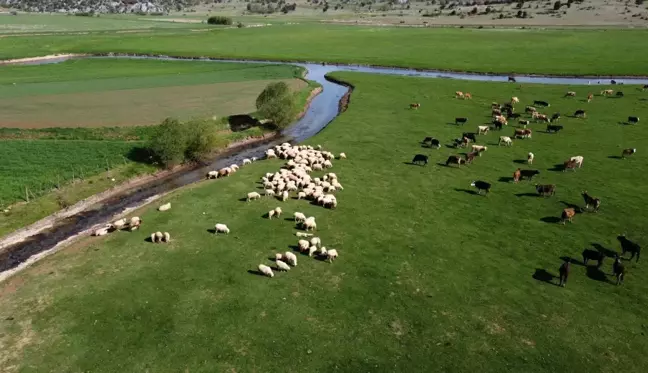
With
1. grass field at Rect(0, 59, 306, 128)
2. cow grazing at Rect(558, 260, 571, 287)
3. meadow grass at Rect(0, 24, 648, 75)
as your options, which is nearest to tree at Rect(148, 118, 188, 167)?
grass field at Rect(0, 59, 306, 128)

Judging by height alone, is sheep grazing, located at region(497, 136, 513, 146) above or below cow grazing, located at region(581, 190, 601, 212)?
above

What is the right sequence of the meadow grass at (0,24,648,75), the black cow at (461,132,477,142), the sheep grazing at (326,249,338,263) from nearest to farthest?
the sheep grazing at (326,249,338,263) → the black cow at (461,132,477,142) → the meadow grass at (0,24,648,75)

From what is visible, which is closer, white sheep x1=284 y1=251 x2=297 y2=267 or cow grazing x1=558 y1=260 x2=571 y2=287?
cow grazing x1=558 y1=260 x2=571 y2=287

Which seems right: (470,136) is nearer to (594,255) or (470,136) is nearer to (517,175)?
(517,175)

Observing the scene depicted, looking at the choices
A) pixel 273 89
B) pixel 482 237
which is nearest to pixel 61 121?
pixel 273 89

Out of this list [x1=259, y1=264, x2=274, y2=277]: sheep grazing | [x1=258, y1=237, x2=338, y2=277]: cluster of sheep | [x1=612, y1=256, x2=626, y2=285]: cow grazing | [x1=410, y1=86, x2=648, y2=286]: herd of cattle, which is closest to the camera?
[x1=612, y1=256, x2=626, y2=285]: cow grazing

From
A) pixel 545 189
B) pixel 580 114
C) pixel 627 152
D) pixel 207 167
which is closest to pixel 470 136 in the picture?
pixel 627 152

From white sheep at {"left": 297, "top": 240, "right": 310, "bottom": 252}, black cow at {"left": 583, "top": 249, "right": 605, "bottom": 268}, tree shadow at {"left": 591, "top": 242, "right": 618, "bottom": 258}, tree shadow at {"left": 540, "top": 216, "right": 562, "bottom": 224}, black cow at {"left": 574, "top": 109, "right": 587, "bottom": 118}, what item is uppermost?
black cow at {"left": 574, "top": 109, "right": 587, "bottom": 118}

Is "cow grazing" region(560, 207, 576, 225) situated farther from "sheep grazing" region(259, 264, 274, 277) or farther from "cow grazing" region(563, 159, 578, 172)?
"sheep grazing" region(259, 264, 274, 277)
